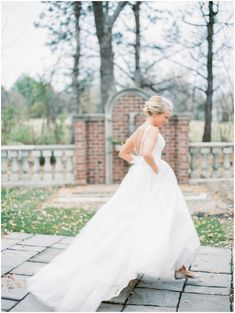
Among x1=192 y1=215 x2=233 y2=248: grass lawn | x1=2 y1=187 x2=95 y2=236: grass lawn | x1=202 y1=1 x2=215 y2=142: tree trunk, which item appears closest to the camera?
x1=192 y1=215 x2=233 y2=248: grass lawn

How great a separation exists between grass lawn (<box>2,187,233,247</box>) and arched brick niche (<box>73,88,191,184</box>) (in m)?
2.31

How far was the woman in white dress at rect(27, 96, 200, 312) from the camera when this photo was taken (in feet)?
10.9

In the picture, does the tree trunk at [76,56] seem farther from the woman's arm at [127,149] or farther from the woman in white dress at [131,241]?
the woman in white dress at [131,241]

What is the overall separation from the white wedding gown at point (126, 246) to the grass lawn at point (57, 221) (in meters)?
2.01

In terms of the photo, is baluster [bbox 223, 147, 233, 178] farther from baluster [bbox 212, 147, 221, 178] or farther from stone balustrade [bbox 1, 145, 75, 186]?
stone balustrade [bbox 1, 145, 75, 186]

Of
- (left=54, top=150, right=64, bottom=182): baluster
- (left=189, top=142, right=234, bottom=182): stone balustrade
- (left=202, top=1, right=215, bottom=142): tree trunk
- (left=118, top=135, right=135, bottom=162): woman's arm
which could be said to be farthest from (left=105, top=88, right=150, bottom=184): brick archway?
(left=118, top=135, right=135, bottom=162): woman's arm

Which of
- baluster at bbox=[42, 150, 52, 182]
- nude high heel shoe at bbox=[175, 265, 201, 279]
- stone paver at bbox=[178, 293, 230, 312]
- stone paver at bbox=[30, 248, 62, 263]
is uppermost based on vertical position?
baluster at bbox=[42, 150, 52, 182]

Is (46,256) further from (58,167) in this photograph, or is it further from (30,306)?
(58,167)

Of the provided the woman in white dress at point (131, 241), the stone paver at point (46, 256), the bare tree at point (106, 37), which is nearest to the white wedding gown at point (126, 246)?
the woman in white dress at point (131, 241)

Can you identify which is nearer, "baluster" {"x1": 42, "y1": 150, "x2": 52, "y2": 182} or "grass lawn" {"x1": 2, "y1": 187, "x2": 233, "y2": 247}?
"grass lawn" {"x1": 2, "y1": 187, "x2": 233, "y2": 247}

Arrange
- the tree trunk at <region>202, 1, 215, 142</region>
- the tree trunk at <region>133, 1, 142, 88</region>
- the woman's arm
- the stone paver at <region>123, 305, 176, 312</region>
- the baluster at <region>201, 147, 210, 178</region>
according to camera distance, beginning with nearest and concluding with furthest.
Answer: the stone paver at <region>123, 305, 176, 312</region>, the woman's arm, the baluster at <region>201, 147, 210, 178</region>, the tree trunk at <region>202, 1, 215, 142</region>, the tree trunk at <region>133, 1, 142, 88</region>

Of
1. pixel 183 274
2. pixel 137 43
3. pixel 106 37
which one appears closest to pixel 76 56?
pixel 106 37

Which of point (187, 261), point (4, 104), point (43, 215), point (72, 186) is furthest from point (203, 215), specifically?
point (4, 104)

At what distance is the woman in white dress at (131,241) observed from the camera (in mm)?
3336
